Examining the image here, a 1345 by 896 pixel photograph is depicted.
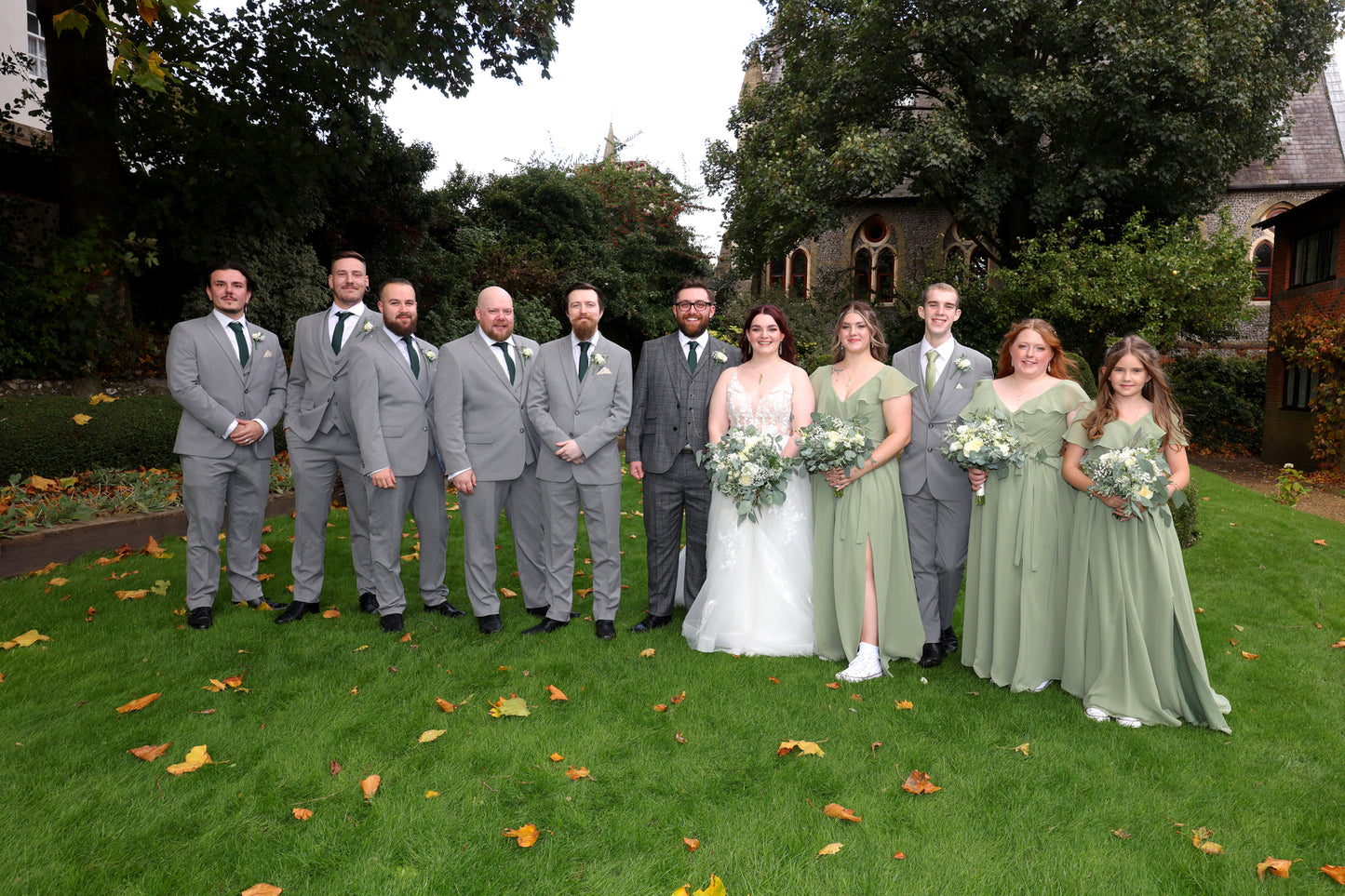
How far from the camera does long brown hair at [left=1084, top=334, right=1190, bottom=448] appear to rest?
461cm

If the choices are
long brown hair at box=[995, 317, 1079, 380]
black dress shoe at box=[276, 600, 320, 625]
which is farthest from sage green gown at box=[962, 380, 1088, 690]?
black dress shoe at box=[276, 600, 320, 625]

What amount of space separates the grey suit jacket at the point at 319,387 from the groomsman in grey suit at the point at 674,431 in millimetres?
2264

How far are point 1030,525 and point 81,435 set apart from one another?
406 inches

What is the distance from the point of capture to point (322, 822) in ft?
11.2

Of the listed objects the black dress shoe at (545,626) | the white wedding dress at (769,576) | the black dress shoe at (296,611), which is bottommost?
the black dress shoe at (545,626)

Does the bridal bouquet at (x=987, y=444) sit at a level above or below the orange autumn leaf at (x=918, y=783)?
above

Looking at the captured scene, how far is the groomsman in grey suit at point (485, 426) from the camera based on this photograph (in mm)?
5750

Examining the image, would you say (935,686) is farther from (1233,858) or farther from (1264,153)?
(1264,153)

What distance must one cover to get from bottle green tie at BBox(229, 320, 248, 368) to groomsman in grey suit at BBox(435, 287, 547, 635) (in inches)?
62.9

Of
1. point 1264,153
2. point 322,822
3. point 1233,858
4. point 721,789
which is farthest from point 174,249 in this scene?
point 1264,153

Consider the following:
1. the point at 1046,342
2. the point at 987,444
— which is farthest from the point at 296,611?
the point at 1046,342

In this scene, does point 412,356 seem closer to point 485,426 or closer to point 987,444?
point 485,426

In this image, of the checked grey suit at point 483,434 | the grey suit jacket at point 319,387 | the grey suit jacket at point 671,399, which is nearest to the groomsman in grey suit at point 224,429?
the grey suit jacket at point 319,387

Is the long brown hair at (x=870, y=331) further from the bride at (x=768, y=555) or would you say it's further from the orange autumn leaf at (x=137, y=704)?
the orange autumn leaf at (x=137, y=704)
